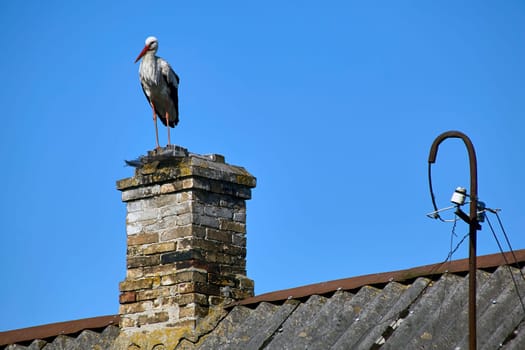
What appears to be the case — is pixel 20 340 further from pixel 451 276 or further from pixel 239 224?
pixel 451 276

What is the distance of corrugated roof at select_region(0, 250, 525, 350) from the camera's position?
8.03 metres

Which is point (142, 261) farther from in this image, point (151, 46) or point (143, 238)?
point (151, 46)

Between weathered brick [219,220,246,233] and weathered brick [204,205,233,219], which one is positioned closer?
weathered brick [204,205,233,219]

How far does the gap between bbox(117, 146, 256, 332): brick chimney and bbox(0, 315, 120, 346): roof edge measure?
47cm

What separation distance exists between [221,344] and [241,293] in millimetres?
840

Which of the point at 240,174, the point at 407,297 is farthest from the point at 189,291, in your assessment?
the point at 407,297

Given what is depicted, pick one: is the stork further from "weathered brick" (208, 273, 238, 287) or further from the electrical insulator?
the electrical insulator

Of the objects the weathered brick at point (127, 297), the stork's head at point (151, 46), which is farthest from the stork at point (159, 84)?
the weathered brick at point (127, 297)

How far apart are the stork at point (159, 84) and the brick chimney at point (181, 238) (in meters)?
1.23

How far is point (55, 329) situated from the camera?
11.3 meters

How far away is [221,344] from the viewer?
31.8ft

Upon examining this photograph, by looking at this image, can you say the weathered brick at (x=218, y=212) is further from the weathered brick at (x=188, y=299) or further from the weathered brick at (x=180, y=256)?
the weathered brick at (x=188, y=299)

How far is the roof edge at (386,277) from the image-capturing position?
8.55 meters

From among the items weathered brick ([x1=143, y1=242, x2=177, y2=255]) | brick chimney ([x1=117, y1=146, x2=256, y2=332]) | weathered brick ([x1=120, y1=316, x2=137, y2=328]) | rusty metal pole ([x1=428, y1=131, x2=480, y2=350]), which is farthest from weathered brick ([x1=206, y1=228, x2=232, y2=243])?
rusty metal pole ([x1=428, y1=131, x2=480, y2=350])
